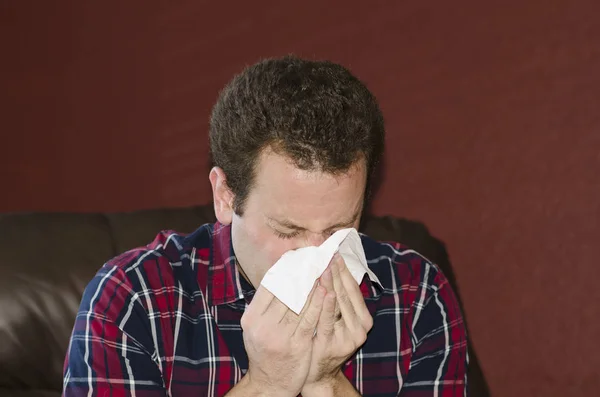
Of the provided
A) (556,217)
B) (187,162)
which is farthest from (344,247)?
(187,162)

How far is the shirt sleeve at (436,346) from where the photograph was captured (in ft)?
5.46

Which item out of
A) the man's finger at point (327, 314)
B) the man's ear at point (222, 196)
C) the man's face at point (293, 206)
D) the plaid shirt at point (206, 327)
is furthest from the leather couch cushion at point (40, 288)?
the man's finger at point (327, 314)

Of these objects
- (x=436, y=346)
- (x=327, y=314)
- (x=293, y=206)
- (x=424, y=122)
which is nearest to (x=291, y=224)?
(x=293, y=206)

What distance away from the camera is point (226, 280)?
65.1 inches

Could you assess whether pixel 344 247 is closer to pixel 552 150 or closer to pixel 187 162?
pixel 552 150

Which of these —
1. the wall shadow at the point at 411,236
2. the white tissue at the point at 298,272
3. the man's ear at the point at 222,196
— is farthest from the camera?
the wall shadow at the point at 411,236

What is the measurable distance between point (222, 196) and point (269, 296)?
255 millimetres

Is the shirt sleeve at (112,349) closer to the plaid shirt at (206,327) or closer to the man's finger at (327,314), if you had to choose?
the plaid shirt at (206,327)

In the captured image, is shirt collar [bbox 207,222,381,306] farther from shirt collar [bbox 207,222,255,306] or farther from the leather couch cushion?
the leather couch cushion

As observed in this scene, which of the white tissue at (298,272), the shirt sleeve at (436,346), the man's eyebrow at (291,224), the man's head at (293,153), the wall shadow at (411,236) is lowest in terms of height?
the shirt sleeve at (436,346)

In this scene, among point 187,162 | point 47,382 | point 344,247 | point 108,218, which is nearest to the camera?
point 344,247

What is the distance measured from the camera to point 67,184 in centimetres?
290

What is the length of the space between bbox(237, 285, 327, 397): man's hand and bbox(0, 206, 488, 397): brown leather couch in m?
0.54

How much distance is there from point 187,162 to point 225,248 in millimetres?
1159
